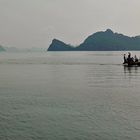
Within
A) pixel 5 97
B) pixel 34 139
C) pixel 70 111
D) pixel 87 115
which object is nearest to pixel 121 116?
pixel 87 115

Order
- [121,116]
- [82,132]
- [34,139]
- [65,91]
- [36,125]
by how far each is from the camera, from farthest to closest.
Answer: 1. [65,91]
2. [121,116]
3. [36,125]
4. [82,132]
5. [34,139]

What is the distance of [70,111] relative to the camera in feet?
114

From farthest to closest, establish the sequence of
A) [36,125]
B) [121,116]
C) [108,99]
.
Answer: [108,99] → [121,116] → [36,125]

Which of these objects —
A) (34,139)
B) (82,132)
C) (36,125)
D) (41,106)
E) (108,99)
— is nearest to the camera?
(34,139)

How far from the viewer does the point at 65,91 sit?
5069 cm

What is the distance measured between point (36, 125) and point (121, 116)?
8185mm

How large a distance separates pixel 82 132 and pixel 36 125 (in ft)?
14.0

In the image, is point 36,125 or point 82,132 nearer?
point 82,132

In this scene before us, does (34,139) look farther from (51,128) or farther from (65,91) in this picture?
(65,91)

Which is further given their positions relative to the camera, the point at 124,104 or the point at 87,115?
the point at 124,104

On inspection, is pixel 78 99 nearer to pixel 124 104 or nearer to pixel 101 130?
pixel 124 104

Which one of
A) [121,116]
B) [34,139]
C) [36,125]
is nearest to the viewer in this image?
[34,139]

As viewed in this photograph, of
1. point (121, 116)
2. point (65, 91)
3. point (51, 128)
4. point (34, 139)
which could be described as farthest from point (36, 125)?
point (65, 91)

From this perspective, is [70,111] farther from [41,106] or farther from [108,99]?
[108,99]
